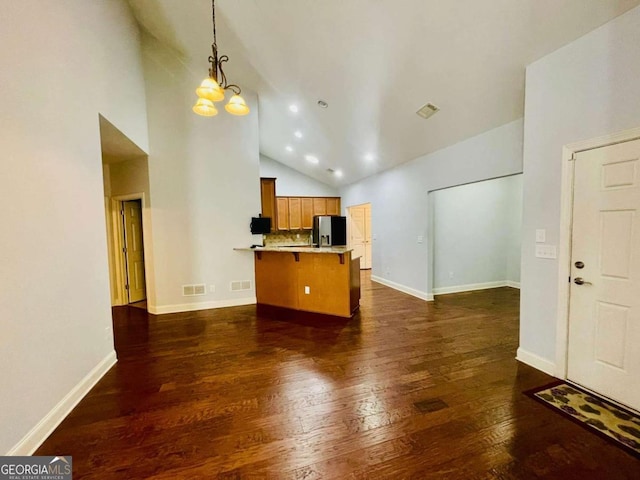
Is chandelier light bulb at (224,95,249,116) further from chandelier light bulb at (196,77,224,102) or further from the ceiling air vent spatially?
the ceiling air vent

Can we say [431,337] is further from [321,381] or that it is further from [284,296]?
[284,296]

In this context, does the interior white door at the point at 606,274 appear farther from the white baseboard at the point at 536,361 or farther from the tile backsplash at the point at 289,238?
the tile backsplash at the point at 289,238

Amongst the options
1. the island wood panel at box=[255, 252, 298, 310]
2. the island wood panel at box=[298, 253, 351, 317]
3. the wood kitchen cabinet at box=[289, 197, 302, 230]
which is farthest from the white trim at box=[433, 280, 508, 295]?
the wood kitchen cabinet at box=[289, 197, 302, 230]

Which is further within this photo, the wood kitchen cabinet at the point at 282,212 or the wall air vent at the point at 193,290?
the wood kitchen cabinet at the point at 282,212

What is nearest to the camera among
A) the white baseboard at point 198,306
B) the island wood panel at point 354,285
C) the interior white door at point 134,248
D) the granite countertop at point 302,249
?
the granite countertop at point 302,249

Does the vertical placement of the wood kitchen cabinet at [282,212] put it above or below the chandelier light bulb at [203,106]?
below

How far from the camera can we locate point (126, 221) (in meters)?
5.10

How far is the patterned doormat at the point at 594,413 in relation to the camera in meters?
1.71

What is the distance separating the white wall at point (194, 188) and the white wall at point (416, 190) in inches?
120

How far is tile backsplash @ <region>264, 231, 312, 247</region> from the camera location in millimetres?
8594

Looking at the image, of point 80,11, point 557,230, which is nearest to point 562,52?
point 557,230

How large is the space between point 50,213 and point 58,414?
151 centimetres

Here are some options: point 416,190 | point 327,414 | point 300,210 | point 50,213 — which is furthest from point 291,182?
point 327,414

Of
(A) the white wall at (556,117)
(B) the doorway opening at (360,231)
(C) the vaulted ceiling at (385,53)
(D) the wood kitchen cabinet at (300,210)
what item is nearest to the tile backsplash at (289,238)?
(D) the wood kitchen cabinet at (300,210)
